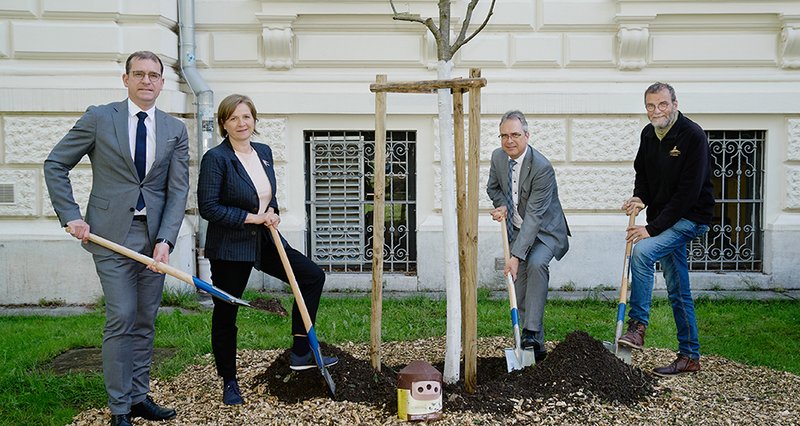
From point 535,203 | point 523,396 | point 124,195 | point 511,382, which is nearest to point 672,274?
point 535,203

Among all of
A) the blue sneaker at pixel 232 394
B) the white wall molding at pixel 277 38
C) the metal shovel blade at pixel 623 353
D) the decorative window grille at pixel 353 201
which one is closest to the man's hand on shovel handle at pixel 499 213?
the metal shovel blade at pixel 623 353

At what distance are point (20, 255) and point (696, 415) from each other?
19.3 feet

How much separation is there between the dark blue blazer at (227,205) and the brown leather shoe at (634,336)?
233 centimetres

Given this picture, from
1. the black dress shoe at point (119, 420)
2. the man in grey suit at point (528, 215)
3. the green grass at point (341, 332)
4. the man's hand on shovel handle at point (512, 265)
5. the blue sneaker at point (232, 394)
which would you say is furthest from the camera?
the man in grey suit at point (528, 215)

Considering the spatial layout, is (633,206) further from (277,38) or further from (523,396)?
(277,38)

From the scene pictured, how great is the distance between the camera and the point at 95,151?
4.54m

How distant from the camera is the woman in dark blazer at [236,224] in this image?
15.7 feet

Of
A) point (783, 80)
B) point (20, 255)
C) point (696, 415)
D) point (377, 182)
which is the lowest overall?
point (696, 415)

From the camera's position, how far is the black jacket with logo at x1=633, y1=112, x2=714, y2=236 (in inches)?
215

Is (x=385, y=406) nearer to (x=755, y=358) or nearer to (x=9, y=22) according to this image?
(x=755, y=358)

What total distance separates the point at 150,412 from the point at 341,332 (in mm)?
2148

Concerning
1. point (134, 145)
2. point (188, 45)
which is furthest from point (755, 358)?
point (188, 45)

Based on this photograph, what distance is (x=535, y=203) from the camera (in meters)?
5.57

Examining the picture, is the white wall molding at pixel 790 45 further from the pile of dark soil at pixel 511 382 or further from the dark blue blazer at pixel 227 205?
the dark blue blazer at pixel 227 205
